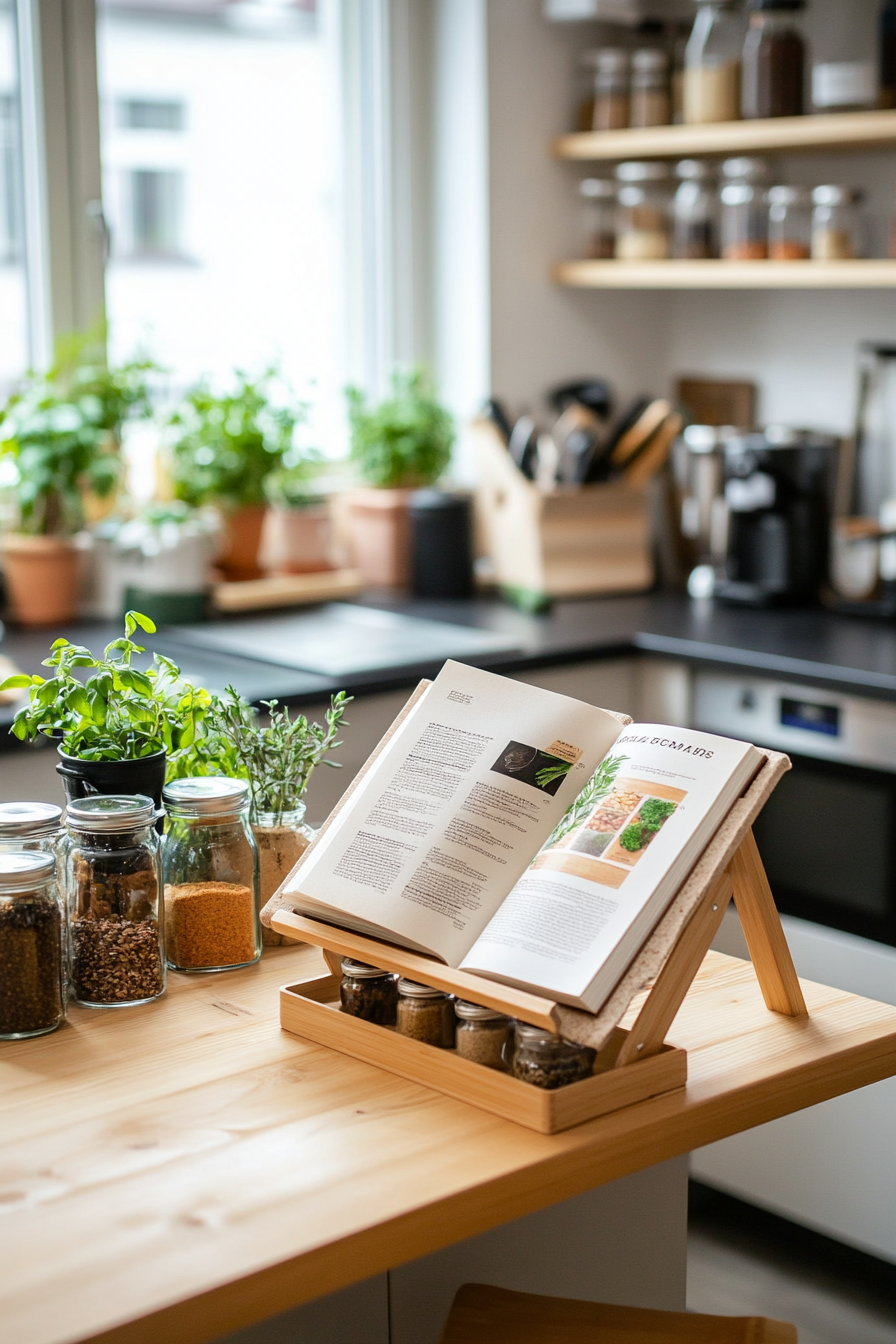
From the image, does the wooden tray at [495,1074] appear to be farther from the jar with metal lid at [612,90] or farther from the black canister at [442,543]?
the jar with metal lid at [612,90]

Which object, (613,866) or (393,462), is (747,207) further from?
(613,866)

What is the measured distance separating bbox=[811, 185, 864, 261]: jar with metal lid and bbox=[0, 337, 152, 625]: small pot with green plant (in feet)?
4.21

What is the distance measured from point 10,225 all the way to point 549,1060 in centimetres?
237

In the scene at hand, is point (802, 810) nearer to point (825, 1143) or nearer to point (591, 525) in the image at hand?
point (825, 1143)

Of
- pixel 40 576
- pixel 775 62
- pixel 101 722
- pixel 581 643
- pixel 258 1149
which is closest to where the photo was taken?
pixel 258 1149

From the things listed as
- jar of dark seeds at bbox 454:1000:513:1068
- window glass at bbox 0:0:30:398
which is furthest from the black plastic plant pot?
window glass at bbox 0:0:30:398

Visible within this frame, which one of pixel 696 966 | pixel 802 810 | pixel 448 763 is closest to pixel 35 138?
pixel 802 810

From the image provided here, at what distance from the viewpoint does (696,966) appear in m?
1.11

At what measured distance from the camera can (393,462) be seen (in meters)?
3.24

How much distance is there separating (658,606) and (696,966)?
2.01 metres

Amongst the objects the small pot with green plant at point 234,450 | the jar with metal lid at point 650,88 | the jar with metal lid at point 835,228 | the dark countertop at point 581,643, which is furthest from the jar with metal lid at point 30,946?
the jar with metal lid at point 650,88

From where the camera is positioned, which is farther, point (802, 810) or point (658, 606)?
point (658, 606)

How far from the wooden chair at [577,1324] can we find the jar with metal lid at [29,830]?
1.59 ft

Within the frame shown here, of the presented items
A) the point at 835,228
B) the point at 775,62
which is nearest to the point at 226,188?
the point at 775,62
